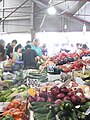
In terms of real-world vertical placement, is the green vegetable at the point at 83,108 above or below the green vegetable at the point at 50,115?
above

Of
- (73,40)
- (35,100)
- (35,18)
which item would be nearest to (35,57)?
A: (35,100)

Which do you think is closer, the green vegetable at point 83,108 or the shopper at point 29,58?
the green vegetable at point 83,108

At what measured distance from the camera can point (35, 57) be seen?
8250mm

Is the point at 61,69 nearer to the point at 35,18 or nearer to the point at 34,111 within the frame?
the point at 34,111

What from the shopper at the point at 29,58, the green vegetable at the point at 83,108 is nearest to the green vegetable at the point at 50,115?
the green vegetable at the point at 83,108

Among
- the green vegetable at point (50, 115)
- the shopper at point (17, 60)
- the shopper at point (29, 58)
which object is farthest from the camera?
the shopper at point (17, 60)

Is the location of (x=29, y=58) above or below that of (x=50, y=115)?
above

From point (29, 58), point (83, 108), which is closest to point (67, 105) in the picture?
Result: point (83, 108)

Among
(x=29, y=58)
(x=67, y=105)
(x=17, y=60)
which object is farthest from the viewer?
(x=17, y=60)

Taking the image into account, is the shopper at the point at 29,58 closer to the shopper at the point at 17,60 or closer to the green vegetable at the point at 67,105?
the shopper at the point at 17,60

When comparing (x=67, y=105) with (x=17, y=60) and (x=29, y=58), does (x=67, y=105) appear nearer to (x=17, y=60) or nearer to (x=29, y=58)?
(x=29, y=58)

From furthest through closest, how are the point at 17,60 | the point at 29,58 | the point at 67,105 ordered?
the point at 17,60 < the point at 29,58 < the point at 67,105

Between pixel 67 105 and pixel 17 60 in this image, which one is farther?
pixel 17 60

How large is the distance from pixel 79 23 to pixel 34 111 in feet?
59.9
